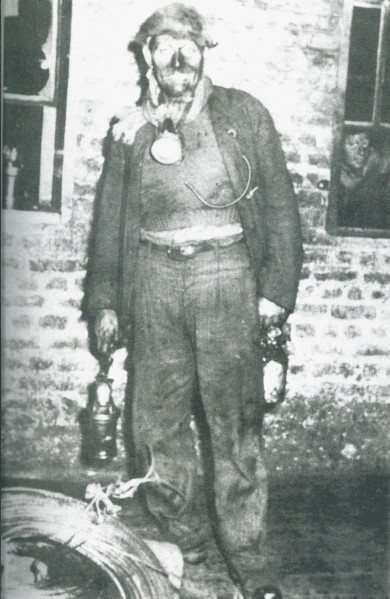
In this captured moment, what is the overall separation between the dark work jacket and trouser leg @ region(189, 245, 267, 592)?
10 cm

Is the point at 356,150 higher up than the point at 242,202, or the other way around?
the point at 356,150

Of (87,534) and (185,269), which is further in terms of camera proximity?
(87,534)

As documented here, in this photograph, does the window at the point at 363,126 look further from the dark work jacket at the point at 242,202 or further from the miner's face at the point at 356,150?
the dark work jacket at the point at 242,202

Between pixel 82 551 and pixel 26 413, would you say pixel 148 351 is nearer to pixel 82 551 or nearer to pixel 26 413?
pixel 26 413

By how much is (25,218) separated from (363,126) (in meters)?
1.30

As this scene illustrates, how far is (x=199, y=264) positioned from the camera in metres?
2.32

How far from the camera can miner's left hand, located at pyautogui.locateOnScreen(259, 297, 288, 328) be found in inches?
93.5

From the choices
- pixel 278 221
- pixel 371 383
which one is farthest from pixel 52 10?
pixel 371 383

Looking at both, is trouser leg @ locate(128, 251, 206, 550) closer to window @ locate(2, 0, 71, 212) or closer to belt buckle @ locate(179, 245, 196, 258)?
belt buckle @ locate(179, 245, 196, 258)

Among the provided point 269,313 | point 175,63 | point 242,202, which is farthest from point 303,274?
point 175,63

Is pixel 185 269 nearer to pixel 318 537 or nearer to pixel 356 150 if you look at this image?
pixel 356 150

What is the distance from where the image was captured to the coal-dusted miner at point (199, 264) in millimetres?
2287

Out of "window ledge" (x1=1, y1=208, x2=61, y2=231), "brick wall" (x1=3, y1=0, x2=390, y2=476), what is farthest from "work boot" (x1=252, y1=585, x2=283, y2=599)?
"window ledge" (x1=1, y1=208, x2=61, y2=231)

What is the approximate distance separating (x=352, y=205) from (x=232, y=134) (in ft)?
2.02
